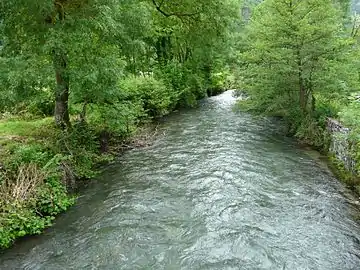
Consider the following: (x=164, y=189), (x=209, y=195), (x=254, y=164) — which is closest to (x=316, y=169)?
(x=254, y=164)

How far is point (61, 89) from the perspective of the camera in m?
10.7

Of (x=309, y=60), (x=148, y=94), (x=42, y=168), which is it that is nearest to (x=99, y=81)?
(x=42, y=168)

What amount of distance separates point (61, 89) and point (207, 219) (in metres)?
5.79

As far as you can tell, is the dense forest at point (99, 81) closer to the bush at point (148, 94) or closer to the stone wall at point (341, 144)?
the bush at point (148, 94)

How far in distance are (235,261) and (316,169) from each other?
19.0 ft

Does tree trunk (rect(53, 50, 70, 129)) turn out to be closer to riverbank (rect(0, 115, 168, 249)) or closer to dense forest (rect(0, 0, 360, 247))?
dense forest (rect(0, 0, 360, 247))

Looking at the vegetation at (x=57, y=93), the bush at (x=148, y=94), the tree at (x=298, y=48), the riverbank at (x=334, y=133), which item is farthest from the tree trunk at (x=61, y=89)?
the tree at (x=298, y=48)

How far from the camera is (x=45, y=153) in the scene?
31.0ft

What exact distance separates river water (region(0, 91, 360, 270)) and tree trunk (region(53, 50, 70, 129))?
7.70 ft

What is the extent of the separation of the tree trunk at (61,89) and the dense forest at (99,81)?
0.04 metres

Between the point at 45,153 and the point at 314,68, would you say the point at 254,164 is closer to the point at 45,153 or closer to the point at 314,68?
the point at 314,68

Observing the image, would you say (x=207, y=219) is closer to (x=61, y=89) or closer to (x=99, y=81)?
(x=99, y=81)

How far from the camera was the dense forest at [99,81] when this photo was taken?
28.7 ft

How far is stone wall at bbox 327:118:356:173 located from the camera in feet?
32.4
